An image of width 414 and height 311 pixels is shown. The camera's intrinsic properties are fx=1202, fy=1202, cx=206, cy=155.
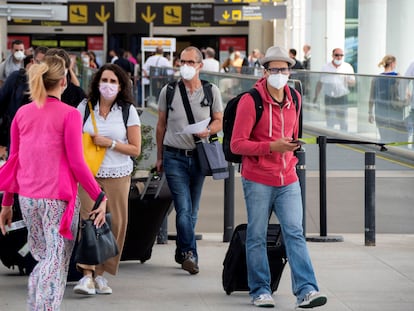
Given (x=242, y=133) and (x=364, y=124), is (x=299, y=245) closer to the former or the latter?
(x=242, y=133)

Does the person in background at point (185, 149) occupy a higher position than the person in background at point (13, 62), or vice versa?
the person in background at point (13, 62)

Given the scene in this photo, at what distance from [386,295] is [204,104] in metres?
2.03

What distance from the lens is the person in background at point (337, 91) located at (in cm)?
2306

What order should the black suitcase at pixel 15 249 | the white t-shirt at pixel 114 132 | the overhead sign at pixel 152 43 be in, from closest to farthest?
the white t-shirt at pixel 114 132 < the black suitcase at pixel 15 249 < the overhead sign at pixel 152 43

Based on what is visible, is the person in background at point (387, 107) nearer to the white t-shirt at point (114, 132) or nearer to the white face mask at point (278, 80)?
the white t-shirt at point (114, 132)

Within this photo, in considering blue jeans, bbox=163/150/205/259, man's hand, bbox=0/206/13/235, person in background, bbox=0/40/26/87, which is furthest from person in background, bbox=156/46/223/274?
person in background, bbox=0/40/26/87

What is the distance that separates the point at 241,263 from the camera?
26.9 feet

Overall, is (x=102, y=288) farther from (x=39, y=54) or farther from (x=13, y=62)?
(x=13, y=62)

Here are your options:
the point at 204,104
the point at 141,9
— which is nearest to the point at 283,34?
the point at 141,9

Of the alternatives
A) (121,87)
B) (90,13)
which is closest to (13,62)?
(121,87)

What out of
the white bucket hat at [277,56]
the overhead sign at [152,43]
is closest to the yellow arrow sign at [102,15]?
the overhead sign at [152,43]

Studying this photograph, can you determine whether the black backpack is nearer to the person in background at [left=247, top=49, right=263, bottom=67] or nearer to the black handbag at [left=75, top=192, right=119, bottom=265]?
the black handbag at [left=75, top=192, right=119, bottom=265]

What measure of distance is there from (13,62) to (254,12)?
1153 inches

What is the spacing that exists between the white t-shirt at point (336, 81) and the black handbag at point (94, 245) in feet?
53.1
